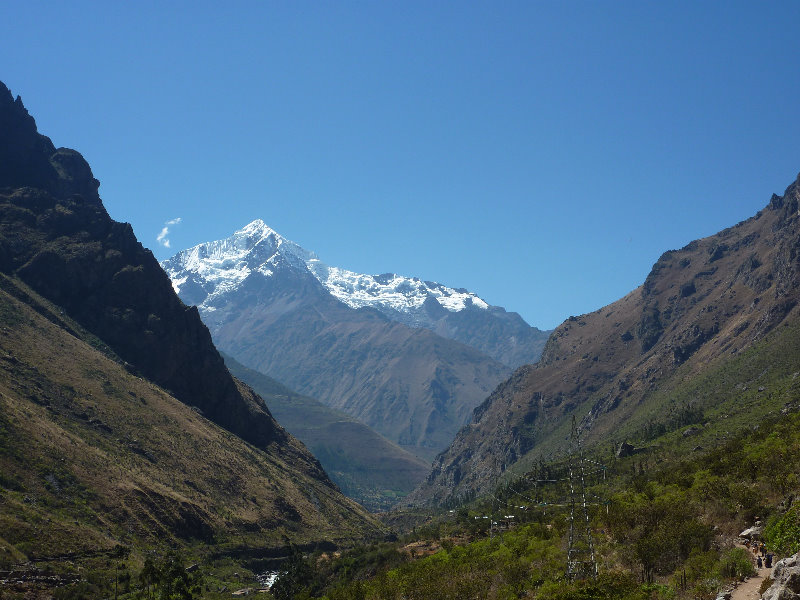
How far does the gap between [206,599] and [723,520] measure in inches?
3843

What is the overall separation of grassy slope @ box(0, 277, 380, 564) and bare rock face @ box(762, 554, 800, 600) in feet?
376

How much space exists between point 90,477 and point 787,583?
150m

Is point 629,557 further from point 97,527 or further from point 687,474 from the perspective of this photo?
point 97,527

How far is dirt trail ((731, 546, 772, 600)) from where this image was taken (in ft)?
151

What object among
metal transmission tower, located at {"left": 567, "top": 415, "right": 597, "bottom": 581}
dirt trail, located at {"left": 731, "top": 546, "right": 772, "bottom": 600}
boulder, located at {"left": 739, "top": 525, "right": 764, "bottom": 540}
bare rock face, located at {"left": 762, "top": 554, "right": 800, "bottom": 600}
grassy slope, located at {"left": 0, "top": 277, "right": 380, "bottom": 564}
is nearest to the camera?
bare rock face, located at {"left": 762, "top": 554, "right": 800, "bottom": 600}

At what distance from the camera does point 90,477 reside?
154 m

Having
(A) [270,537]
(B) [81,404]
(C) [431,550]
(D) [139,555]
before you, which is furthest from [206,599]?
(B) [81,404]

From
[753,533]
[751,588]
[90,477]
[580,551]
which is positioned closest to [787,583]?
[751,588]

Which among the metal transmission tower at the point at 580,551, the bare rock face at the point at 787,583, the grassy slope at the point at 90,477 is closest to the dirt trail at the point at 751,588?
the bare rock face at the point at 787,583

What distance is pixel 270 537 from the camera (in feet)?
617

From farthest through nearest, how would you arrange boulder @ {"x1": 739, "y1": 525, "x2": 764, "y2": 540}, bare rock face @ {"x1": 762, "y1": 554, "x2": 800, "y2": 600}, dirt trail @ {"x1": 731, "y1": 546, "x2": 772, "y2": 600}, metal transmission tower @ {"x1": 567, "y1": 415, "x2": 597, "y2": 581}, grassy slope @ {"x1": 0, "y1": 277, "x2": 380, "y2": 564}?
grassy slope @ {"x1": 0, "y1": 277, "x2": 380, "y2": 564}, metal transmission tower @ {"x1": 567, "y1": 415, "x2": 597, "y2": 581}, boulder @ {"x1": 739, "y1": 525, "x2": 764, "y2": 540}, dirt trail @ {"x1": 731, "y1": 546, "x2": 772, "y2": 600}, bare rock face @ {"x1": 762, "y1": 554, "x2": 800, "y2": 600}

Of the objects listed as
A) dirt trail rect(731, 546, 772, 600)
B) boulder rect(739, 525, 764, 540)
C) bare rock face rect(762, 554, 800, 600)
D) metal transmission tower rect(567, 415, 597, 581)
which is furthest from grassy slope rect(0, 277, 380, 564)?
bare rock face rect(762, 554, 800, 600)

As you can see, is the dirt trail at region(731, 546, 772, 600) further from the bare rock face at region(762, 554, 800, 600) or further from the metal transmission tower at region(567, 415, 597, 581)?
the metal transmission tower at region(567, 415, 597, 581)

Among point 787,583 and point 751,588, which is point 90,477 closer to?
point 751,588
